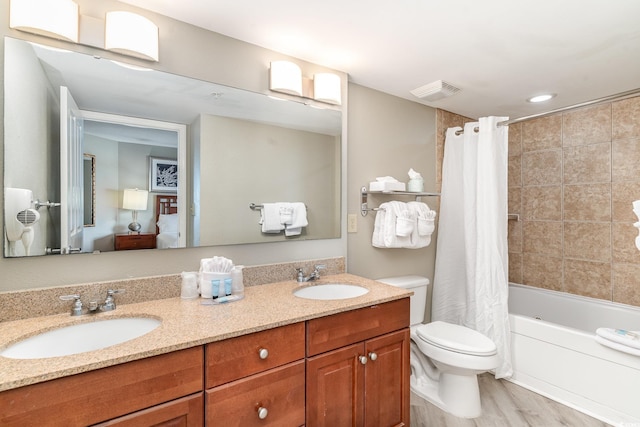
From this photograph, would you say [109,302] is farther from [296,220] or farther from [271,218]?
[296,220]

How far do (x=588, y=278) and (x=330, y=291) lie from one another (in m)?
2.32

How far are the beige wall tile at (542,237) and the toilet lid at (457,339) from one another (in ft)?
4.70

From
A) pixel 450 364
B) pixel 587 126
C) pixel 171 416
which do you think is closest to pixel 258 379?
pixel 171 416

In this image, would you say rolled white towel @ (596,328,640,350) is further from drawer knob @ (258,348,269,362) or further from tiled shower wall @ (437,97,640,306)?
drawer knob @ (258,348,269,362)

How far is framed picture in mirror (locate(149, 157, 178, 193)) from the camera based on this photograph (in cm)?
149

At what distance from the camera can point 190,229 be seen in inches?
62.3

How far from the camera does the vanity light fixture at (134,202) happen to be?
144 centimetres

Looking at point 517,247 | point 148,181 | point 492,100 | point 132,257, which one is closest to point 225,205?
point 148,181

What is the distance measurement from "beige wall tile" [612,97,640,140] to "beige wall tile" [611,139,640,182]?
0.05 m

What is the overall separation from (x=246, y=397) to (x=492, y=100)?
2694 mm

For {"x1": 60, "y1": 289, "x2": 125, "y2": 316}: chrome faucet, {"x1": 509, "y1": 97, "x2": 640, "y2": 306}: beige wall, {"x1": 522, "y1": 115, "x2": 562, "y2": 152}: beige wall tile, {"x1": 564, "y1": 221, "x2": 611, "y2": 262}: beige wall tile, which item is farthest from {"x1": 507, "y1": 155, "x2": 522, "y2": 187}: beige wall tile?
{"x1": 60, "y1": 289, "x2": 125, "y2": 316}: chrome faucet

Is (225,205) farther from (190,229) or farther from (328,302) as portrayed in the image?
(328,302)

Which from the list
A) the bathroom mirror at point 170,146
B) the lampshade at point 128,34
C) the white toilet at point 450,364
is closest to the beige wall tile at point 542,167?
the white toilet at point 450,364

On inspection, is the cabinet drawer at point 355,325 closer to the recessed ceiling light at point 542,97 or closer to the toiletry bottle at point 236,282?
the toiletry bottle at point 236,282
